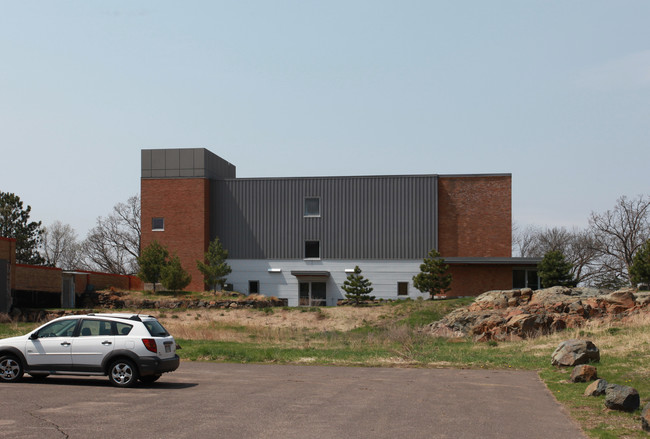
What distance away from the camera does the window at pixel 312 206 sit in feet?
189

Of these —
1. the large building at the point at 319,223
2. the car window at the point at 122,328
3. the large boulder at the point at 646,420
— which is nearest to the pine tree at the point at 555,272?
the large building at the point at 319,223

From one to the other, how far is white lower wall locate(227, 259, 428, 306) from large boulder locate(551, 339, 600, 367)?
32.8 metres

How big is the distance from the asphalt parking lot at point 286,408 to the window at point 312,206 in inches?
1483

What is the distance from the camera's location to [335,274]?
186 ft

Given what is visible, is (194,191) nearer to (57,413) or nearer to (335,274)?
(335,274)

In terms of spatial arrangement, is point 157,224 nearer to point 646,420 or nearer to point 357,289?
point 357,289

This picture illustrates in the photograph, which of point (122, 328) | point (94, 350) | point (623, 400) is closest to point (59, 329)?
point (94, 350)

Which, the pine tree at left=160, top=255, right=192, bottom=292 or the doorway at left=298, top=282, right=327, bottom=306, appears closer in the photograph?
the pine tree at left=160, top=255, right=192, bottom=292

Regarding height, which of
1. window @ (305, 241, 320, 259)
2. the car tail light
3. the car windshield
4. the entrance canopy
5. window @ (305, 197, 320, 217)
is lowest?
the car tail light

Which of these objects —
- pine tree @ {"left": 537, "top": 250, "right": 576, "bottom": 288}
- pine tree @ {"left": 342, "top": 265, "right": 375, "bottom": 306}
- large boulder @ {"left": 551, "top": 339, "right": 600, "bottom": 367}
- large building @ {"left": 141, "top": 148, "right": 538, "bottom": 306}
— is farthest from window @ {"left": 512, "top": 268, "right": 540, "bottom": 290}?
large boulder @ {"left": 551, "top": 339, "right": 600, "bottom": 367}

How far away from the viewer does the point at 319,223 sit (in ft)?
189

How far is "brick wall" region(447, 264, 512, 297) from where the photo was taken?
5391 centimetres

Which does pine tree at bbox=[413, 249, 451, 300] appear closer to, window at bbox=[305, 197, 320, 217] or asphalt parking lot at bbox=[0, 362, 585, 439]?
window at bbox=[305, 197, 320, 217]

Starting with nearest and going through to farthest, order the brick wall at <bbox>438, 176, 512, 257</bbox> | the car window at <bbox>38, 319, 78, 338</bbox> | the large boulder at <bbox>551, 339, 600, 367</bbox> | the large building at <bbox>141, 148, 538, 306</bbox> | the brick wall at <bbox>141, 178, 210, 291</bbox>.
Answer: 1. the car window at <bbox>38, 319, 78, 338</bbox>
2. the large boulder at <bbox>551, 339, 600, 367</bbox>
3. the brick wall at <bbox>438, 176, 512, 257</bbox>
4. the large building at <bbox>141, 148, 538, 306</bbox>
5. the brick wall at <bbox>141, 178, 210, 291</bbox>
